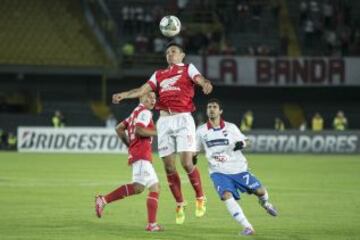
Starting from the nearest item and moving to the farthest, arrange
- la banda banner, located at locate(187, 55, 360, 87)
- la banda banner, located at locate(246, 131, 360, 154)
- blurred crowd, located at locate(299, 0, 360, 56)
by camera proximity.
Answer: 1. la banda banner, located at locate(246, 131, 360, 154)
2. la banda banner, located at locate(187, 55, 360, 87)
3. blurred crowd, located at locate(299, 0, 360, 56)

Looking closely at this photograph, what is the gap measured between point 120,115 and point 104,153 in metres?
5.38

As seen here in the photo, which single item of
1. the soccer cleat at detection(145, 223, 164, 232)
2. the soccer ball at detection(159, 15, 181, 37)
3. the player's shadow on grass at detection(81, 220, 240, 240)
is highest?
the soccer ball at detection(159, 15, 181, 37)

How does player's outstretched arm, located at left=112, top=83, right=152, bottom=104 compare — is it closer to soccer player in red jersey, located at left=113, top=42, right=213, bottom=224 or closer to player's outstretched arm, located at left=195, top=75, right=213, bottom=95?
soccer player in red jersey, located at left=113, top=42, right=213, bottom=224

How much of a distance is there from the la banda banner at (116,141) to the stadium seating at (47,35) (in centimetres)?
464

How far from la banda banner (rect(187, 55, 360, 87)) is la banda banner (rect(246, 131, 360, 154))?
3.82 metres

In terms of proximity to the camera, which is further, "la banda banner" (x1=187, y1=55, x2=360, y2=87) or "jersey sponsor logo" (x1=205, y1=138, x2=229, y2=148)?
"la banda banner" (x1=187, y1=55, x2=360, y2=87)

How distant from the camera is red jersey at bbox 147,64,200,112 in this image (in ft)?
44.0

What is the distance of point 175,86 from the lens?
1345cm

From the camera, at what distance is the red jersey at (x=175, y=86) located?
13.4 meters

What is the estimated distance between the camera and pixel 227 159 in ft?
42.6

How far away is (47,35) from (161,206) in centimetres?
2642

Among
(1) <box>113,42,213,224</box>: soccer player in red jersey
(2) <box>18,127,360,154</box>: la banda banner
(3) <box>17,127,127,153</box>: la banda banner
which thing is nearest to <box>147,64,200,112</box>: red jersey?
(1) <box>113,42,213,224</box>: soccer player in red jersey

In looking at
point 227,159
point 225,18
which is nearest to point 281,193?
point 227,159

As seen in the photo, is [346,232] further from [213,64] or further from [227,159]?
[213,64]
